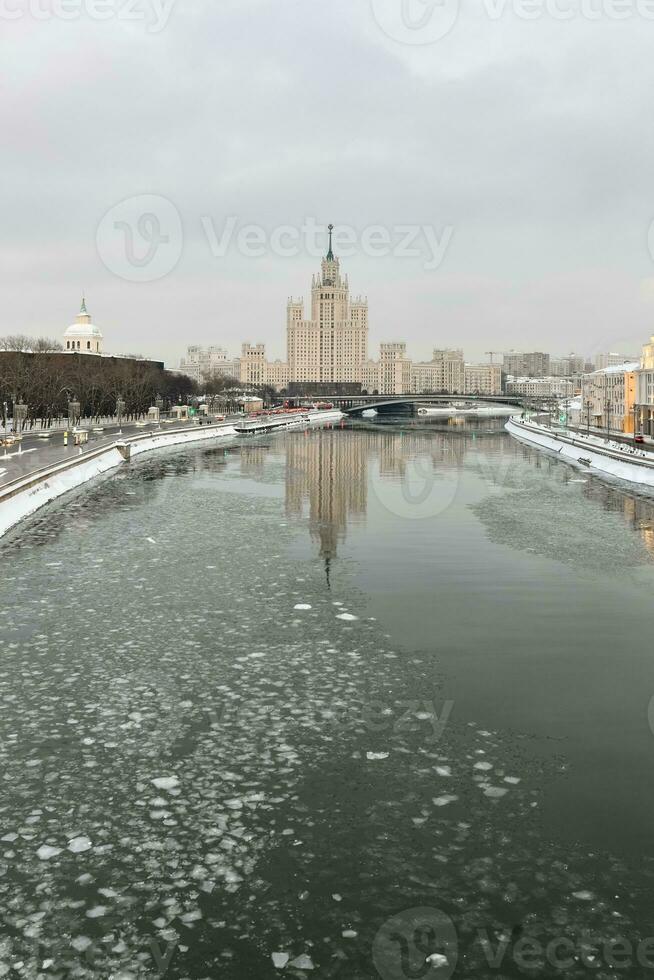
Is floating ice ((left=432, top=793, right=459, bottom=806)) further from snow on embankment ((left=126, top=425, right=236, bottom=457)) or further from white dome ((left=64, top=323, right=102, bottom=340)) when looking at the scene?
white dome ((left=64, top=323, right=102, bottom=340))

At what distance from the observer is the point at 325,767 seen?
33.7 feet

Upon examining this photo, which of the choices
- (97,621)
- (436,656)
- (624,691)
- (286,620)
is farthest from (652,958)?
(97,621)

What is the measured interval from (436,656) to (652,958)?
791 cm

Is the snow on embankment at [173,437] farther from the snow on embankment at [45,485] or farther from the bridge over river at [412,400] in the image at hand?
the bridge over river at [412,400]

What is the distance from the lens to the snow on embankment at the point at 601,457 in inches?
1955

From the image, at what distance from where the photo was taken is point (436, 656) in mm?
14758

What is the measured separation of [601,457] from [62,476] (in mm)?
36630

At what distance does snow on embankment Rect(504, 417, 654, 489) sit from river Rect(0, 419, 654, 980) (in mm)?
→ 27470

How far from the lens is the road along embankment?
106 ft

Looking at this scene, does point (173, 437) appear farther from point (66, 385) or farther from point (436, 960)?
point (436, 960)

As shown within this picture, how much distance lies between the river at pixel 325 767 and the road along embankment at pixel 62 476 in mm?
9158

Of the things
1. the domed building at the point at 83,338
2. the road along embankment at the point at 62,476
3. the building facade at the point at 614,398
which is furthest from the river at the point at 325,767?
the domed building at the point at 83,338

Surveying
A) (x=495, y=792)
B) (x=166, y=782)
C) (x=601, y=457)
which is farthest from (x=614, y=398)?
(x=166, y=782)

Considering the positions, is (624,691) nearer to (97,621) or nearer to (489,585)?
(489,585)
